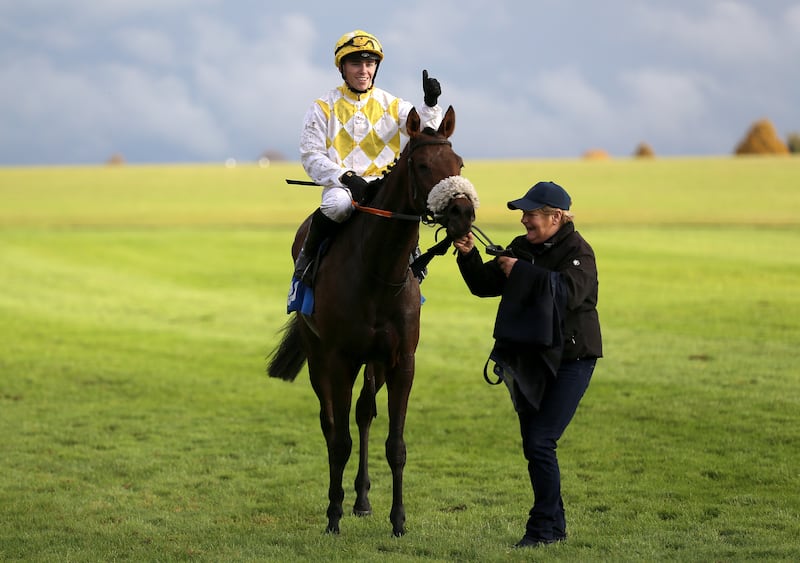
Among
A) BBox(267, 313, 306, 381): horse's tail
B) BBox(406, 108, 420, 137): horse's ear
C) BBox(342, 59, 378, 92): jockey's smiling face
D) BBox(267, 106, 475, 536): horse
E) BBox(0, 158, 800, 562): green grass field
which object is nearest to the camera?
BBox(406, 108, 420, 137): horse's ear

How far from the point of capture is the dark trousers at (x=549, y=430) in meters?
6.14

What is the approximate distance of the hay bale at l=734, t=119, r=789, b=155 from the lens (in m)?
102

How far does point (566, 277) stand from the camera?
5.95 metres

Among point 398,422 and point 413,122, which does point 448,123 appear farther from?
point 398,422

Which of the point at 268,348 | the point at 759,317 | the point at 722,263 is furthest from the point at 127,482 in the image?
the point at 722,263

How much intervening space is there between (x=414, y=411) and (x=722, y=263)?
16996 millimetres

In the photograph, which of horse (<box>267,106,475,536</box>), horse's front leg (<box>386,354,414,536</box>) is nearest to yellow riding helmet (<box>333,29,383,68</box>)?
horse (<box>267,106,475,536</box>)

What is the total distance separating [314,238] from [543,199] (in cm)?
181

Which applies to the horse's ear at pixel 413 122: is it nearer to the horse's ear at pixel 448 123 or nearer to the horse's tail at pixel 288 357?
the horse's ear at pixel 448 123

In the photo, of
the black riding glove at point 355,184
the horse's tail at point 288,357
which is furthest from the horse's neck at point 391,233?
the horse's tail at point 288,357

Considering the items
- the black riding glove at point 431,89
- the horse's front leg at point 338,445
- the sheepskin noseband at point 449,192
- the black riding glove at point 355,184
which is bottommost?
the horse's front leg at point 338,445

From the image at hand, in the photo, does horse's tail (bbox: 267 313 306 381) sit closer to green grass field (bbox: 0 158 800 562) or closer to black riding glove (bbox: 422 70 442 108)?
green grass field (bbox: 0 158 800 562)

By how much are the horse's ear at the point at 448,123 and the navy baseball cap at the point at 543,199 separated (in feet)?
1.83

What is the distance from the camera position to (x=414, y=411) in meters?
12.1
